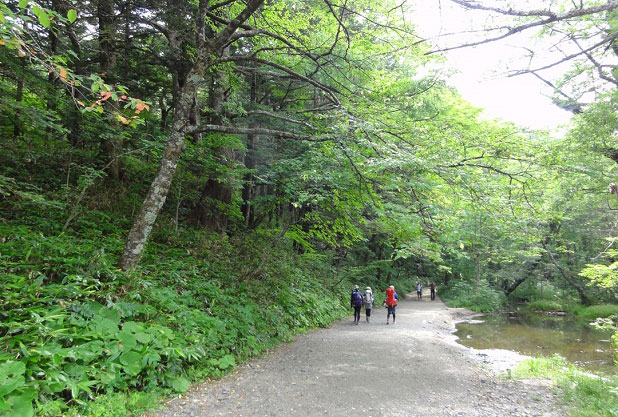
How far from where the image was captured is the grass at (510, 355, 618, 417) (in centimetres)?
494

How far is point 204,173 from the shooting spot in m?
9.59

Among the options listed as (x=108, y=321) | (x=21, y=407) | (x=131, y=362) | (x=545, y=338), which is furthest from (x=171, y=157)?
(x=545, y=338)

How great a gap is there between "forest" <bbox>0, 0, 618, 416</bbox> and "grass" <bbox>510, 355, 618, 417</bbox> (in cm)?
310

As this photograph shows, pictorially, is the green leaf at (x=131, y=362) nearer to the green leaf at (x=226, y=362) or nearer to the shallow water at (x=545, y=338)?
the green leaf at (x=226, y=362)

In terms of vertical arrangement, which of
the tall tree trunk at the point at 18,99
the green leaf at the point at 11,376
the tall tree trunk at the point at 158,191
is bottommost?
the green leaf at the point at 11,376

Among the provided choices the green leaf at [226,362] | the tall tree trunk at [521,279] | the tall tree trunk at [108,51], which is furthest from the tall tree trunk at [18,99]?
the tall tree trunk at [521,279]

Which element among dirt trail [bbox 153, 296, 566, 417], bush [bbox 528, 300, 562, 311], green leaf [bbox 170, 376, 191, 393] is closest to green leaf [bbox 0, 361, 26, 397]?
dirt trail [bbox 153, 296, 566, 417]

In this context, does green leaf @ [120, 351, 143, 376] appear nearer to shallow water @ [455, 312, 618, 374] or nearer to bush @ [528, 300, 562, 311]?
shallow water @ [455, 312, 618, 374]

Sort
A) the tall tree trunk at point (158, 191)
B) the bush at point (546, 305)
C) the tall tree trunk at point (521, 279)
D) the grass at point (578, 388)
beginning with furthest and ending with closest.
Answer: the tall tree trunk at point (521, 279)
the bush at point (546, 305)
the tall tree trunk at point (158, 191)
the grass at point (578, 388)

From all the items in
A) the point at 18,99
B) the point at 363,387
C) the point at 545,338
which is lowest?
the point at 545,338

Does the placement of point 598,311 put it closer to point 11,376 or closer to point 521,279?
point 521,279

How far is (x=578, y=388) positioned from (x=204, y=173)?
1018 centimetres

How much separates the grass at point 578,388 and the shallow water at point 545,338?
327 cm

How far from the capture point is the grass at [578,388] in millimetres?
4936
